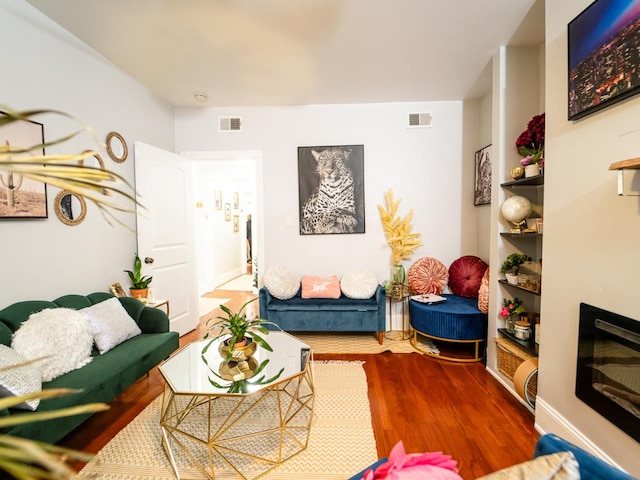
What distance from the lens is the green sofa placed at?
59.5 inches

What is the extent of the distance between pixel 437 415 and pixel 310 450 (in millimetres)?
882

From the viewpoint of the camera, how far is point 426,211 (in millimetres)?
3469

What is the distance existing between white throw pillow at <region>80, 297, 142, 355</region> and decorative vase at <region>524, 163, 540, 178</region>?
121 inches

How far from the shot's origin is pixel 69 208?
2.30 metres

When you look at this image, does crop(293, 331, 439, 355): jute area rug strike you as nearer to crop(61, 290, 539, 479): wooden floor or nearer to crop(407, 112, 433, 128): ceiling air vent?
crop(61, 290, 539, 479): wooden floor

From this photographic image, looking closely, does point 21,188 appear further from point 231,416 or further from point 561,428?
point 561,428

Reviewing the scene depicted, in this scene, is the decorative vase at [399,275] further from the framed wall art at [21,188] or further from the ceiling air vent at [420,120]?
the framed wall art at [21,188]

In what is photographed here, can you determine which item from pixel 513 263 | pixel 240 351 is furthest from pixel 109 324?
pixel 513 263

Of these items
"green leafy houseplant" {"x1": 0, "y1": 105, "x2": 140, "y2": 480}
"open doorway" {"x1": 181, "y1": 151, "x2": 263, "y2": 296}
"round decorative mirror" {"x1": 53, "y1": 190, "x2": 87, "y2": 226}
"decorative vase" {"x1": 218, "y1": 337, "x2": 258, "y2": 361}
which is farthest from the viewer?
"open doorway" {"x1": 181, "y1": 151, "x2": 263, "y2": 296}

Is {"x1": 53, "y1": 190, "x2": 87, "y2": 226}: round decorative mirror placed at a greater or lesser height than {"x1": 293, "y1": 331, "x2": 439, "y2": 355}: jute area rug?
greater

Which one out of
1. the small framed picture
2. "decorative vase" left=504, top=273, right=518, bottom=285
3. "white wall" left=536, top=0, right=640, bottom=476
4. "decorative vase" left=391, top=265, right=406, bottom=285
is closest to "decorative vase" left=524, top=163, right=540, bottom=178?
"white wall" left=536, top=0, right=640, bottom=476

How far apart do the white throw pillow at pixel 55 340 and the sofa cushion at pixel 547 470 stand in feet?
6.89

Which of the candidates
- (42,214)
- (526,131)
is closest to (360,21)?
(526,131)

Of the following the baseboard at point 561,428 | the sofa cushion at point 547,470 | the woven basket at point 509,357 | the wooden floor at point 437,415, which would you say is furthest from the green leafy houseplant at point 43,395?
the woven basket at point 509,357
